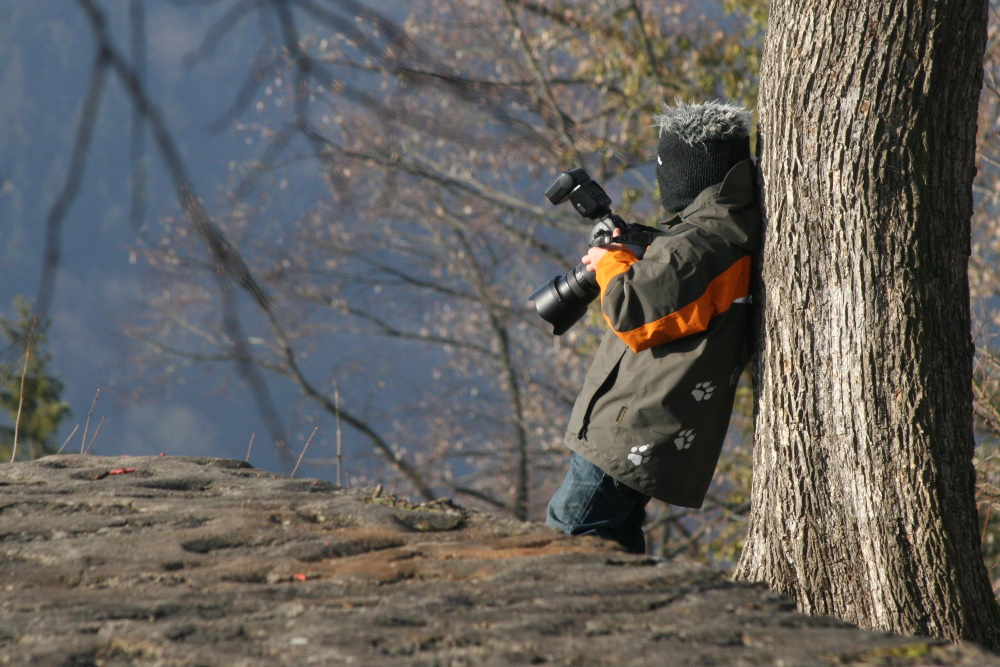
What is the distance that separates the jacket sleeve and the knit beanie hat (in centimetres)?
29

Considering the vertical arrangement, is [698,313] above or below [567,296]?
below

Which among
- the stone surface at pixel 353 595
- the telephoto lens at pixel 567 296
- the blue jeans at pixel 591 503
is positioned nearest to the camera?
the stone surface at pixel 353 595

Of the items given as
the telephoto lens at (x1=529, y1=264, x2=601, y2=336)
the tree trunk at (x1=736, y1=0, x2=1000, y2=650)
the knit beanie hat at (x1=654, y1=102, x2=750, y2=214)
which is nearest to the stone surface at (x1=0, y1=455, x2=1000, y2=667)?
the tree trunk at (x1=736, y1=0, x2=1000, y2=650)

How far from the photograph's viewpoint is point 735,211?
2234 millimetres

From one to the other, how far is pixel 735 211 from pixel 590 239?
43 cm

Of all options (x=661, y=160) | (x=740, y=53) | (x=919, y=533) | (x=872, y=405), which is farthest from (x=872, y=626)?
(x=740, y=53)

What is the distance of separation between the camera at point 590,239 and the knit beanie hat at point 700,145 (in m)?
0.17

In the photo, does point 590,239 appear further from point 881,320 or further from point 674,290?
point 881,320

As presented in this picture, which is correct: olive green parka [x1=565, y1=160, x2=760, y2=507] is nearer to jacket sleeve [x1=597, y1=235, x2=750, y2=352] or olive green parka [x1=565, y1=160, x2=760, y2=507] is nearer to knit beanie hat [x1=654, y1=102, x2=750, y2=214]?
jacket sleeve [x1=597, y1=235, x2=750, y2=352]

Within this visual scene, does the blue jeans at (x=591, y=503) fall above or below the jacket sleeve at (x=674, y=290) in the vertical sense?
below

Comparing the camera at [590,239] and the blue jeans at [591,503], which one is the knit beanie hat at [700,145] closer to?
the camera at [590,239]

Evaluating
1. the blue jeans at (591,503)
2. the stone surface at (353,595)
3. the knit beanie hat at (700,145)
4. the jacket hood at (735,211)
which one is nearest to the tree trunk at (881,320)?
the jacket hood at (735,211)

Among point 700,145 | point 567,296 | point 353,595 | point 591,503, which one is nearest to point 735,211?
point 700,145

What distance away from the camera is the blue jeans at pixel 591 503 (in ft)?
7.72
